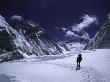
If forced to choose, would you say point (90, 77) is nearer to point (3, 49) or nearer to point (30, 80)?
point (30, 80)

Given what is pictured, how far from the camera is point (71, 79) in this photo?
65.1 feet

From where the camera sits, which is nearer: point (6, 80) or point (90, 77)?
point (6, 80)

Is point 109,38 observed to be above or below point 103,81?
above

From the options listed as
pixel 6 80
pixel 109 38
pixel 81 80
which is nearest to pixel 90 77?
pixel 81 80

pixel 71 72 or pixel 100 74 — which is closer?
pixel 100 74

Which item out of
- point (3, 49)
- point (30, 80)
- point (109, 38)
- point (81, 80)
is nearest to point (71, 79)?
point (81, 80)

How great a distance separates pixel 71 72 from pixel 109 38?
146 metres

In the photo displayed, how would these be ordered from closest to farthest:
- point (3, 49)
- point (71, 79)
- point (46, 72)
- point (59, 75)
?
point (71, 79) → point (59, 75) → point (46, 72) → point (3, 49)

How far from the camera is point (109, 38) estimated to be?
529 ft

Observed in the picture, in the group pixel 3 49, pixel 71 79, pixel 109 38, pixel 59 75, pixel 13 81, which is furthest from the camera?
pixel 3 49

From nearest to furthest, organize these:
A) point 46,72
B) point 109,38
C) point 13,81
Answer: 1. point 13,81
2. point 46,72
3. point 109,38

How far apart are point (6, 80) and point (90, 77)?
9.20 meters

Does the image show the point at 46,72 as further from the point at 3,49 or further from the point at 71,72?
the point at 3,49

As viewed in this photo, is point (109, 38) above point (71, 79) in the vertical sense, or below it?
above
